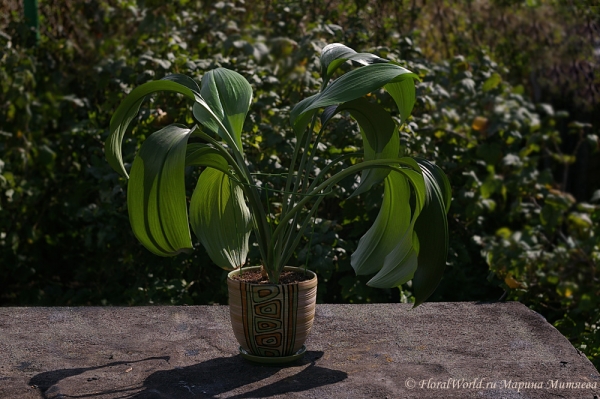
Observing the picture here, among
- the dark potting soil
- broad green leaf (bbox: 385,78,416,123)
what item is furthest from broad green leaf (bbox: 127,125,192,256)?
broad green leaf (bbox: 385,78,416,123)

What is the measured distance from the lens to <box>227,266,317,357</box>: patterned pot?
1.98 m

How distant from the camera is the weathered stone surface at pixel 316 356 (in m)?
1.89

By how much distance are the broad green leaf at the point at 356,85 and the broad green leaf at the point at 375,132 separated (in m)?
0.12

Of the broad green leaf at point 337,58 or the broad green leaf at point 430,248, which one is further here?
the broad green leaf at point 337,58

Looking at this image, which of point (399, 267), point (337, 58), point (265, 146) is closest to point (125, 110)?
point (337, 58)

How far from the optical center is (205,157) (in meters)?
1.98

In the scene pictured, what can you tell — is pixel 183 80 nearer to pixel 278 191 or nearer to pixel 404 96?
pixel 278 191

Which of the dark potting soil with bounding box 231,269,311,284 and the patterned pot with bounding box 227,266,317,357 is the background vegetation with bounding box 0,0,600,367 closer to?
the dark potting soil with bounding box 231,269,311,284

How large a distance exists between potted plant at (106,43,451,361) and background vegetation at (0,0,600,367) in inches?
25.6

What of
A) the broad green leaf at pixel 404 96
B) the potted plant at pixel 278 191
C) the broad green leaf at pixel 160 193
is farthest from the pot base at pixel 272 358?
the broad green leaf at pixel 404 96

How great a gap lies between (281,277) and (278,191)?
329 mm

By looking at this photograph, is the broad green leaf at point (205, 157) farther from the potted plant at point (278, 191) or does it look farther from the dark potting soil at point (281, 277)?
the dark potting soil at point (281, 277)

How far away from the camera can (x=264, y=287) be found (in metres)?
1.98

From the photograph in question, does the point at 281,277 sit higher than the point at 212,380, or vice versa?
the point at 281,277
